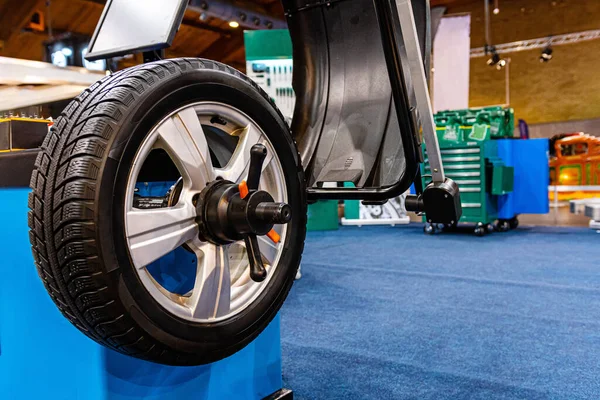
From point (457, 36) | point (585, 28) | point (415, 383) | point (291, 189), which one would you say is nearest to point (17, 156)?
point (291, 189)

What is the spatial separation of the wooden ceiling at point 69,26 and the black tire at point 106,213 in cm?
863

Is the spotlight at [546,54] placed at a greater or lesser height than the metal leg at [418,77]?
greater

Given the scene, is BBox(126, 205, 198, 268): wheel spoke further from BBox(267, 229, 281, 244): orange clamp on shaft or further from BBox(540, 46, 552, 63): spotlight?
BBox(540, 46, 552, 63): spotlight

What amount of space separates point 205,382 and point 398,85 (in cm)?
77

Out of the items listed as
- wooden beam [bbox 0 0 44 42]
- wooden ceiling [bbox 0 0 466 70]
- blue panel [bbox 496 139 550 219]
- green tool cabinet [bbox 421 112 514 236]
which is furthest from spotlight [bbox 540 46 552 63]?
wooden beam [bbox 0 0 44 42]

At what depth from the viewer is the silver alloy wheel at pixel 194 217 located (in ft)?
2.09

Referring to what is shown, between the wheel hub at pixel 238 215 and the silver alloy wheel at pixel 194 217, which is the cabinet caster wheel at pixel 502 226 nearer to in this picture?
the silver alloy wheel at pixel 194 217

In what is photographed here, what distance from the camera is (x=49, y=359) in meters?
0.96

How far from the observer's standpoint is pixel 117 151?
0.59 meters

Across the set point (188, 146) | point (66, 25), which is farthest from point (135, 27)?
point (66, 25)

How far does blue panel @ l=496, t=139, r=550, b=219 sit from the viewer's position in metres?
5.08

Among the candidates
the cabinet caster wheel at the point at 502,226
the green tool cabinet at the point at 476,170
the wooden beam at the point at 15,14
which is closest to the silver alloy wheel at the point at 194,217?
the green tool cabinet at the point at 476,170

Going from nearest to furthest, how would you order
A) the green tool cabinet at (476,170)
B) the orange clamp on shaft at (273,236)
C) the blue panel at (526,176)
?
the orange clamp on shaft at (273,236) → the green tool cabinet at (476,170) → the blue panel at (526,176)

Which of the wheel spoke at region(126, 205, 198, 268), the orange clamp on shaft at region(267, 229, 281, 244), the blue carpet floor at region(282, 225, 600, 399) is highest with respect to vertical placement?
the wheel spoke at region(126, 205, 198, 268)
